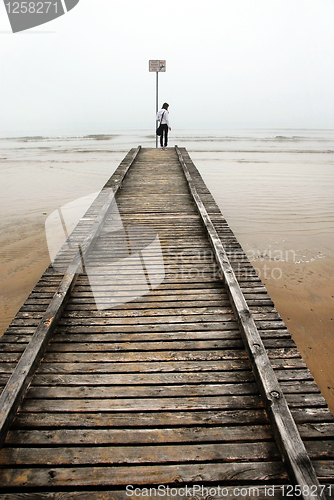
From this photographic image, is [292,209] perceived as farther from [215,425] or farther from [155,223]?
[215,425]

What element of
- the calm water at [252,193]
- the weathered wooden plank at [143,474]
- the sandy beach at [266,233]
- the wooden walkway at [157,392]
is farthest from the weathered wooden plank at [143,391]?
the calm water at [252,193]

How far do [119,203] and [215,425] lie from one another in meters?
5.46

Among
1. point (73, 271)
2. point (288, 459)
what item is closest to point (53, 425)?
point (288, 459)

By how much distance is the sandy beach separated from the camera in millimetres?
4887

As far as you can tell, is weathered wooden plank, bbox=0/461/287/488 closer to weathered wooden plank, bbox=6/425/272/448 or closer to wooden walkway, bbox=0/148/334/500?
wooden walkway, bbox=0/148/334/500

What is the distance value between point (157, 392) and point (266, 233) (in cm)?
692

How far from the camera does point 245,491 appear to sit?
1787 mm

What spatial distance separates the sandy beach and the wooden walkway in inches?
66.1

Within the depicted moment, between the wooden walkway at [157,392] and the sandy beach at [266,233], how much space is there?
168cm

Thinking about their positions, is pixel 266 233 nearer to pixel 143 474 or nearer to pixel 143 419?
pixel 143 419

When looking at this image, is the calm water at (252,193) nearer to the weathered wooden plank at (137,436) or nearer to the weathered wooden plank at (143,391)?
the weathered wooden plank at (143,391)

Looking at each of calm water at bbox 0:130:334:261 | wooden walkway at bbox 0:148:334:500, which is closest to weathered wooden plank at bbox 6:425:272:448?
wooden walkway at bbox 0:148:334:500

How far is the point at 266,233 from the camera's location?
27.6 feet

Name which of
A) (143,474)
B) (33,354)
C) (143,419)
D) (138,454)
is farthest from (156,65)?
(143,474)
